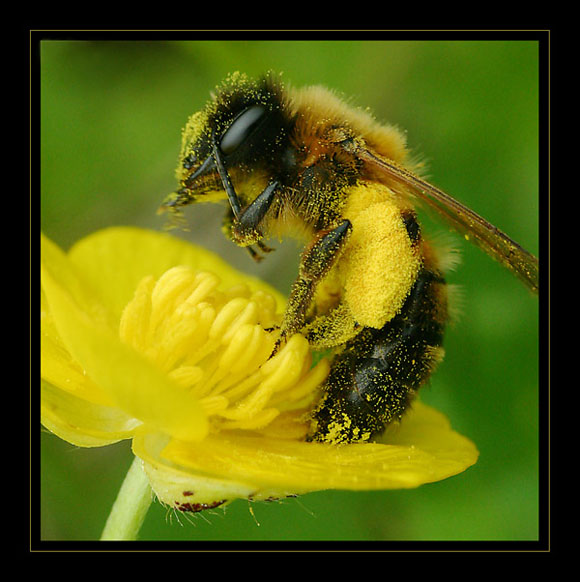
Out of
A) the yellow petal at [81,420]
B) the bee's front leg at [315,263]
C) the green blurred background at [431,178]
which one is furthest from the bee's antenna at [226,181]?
the green blurred background at [431,178]

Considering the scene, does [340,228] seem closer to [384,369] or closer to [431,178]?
[384,369]

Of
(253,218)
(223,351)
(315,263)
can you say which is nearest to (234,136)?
(253,218)

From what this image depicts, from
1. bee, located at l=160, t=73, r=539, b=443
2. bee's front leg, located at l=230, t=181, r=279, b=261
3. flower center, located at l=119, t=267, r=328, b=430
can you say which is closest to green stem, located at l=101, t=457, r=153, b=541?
flower center, located at l=119, t=267, r=328, b=430

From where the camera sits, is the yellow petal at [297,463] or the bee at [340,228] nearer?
the yellow petal at [297,463]

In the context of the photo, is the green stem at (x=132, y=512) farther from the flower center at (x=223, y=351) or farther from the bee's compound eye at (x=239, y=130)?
the bee's compound eye at (x=239, y=130)

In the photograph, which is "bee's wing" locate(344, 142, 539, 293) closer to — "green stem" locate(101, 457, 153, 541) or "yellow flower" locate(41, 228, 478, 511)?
"yellow flower" locate(41, 228, 478, 511)
